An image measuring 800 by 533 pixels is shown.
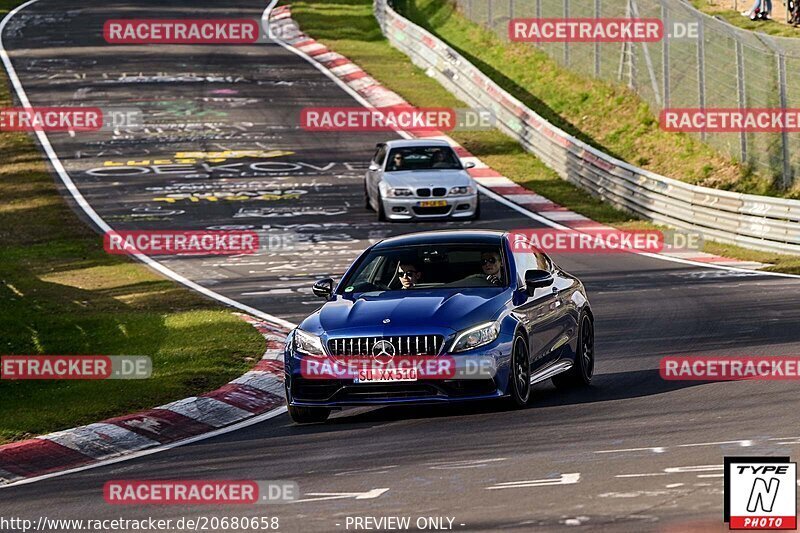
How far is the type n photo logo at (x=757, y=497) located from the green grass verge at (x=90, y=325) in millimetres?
6676

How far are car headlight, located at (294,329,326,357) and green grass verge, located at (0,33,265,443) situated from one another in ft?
5.85

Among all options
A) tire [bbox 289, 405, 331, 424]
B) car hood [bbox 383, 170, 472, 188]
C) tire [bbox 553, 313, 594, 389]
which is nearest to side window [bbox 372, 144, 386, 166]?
car hood [bbox 383, 170, 472, 188]

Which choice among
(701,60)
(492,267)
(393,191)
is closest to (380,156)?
(393,191)

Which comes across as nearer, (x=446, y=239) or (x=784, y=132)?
(x=446, y=239)

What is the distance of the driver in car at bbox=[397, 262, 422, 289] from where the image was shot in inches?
531

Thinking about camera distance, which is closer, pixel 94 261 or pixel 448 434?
pixel 448 434

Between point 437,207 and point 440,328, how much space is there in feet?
57.7

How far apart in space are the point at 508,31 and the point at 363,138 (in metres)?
9.18

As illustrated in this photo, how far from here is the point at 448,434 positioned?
11.7 metres

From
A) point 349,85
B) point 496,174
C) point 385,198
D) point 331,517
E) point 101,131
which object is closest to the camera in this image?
point 331,517

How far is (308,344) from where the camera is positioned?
41.7 feet

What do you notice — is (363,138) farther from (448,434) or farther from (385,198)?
(448,434)

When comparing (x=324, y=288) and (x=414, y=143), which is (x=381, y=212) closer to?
(x=414, y=143)

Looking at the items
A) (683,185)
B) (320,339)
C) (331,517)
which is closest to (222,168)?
(683,185)
